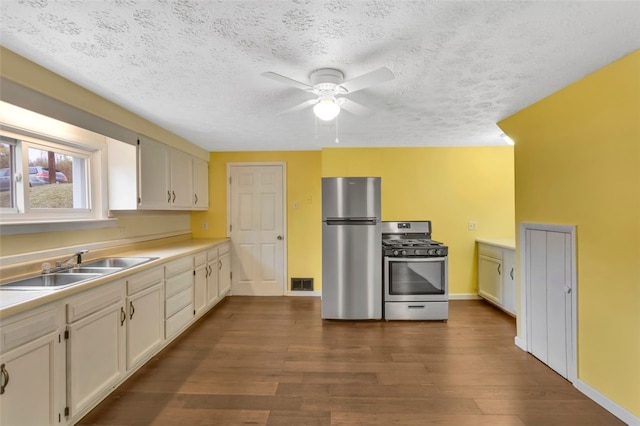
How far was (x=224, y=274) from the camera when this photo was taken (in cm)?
429

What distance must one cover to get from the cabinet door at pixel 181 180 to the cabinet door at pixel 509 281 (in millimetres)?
4116

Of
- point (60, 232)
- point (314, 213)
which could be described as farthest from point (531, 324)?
point (60, 232)

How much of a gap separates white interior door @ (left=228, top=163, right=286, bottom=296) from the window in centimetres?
196

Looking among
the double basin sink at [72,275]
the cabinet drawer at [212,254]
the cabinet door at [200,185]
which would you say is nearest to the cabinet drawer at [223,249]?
the cabinet drawer at [212,254]

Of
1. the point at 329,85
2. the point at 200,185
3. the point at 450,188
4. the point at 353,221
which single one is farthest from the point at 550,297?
the point at 200,185

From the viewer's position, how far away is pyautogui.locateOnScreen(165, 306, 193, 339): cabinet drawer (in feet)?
9.19

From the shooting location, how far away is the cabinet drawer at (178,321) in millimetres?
2801

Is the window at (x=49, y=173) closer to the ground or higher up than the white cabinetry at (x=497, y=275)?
higher up

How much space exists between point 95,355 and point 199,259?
1619mm

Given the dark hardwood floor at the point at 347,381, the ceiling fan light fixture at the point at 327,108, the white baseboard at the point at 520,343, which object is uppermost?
the ceiling fan light fixture at the point at 327,108

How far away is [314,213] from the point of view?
4594 millimetres

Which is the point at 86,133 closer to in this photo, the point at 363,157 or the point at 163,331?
the point at 163,331

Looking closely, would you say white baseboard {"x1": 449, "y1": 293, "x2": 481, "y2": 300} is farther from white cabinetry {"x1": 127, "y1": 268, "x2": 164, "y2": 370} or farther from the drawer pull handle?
the drawer pull handle

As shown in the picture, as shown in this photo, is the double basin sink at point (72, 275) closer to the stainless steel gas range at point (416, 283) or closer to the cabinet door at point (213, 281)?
the cabinet door at point (213, 281)
